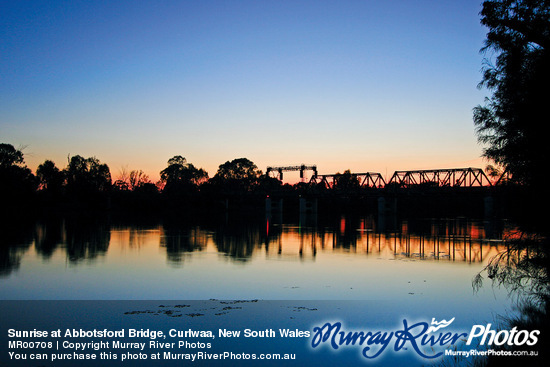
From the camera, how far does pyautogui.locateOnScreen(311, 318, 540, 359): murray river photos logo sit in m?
12.9

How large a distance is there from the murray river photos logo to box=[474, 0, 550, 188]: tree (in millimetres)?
4989

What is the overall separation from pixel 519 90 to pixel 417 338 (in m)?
8.93

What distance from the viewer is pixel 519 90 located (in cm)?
1560

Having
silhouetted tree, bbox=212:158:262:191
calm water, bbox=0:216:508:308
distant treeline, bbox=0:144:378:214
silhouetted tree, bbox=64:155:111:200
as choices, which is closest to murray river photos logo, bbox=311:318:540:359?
calm water, bbox=0:216:508:308

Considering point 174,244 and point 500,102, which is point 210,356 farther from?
point 174,244

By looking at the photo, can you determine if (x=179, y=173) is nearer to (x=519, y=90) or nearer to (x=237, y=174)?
(x=237, y=174)

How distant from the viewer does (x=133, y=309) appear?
674 inches

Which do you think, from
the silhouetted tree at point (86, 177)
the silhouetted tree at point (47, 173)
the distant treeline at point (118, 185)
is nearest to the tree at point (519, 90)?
the distant treeline at point (118, 185)

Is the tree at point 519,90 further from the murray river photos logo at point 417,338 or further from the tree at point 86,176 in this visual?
the tree at point 86,176

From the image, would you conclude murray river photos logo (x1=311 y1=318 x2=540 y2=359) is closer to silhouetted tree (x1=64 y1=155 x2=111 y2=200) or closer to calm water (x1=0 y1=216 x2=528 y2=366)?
calm water (x1=0 y1=216 x2=528 y2=366)

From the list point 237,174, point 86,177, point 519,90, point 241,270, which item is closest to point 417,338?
point 519,90

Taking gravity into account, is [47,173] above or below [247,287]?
above

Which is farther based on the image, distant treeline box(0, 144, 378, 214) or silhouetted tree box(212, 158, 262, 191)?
silhouetted tree box(212, 158, 262, 191)

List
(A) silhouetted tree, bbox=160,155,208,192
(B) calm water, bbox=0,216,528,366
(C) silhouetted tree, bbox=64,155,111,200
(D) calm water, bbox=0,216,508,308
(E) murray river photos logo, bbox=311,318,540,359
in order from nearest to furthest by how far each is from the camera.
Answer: (E) murray river photos logo, bbox=311,318,540,359
(B) calm water, bbox=0,216,528,366
(D) calm water, bbox=0,216,508,308
(C) silhouetted tree, bbox=64,155,111,200
(A) silhouetted tree, bbox=160,155,208,192
